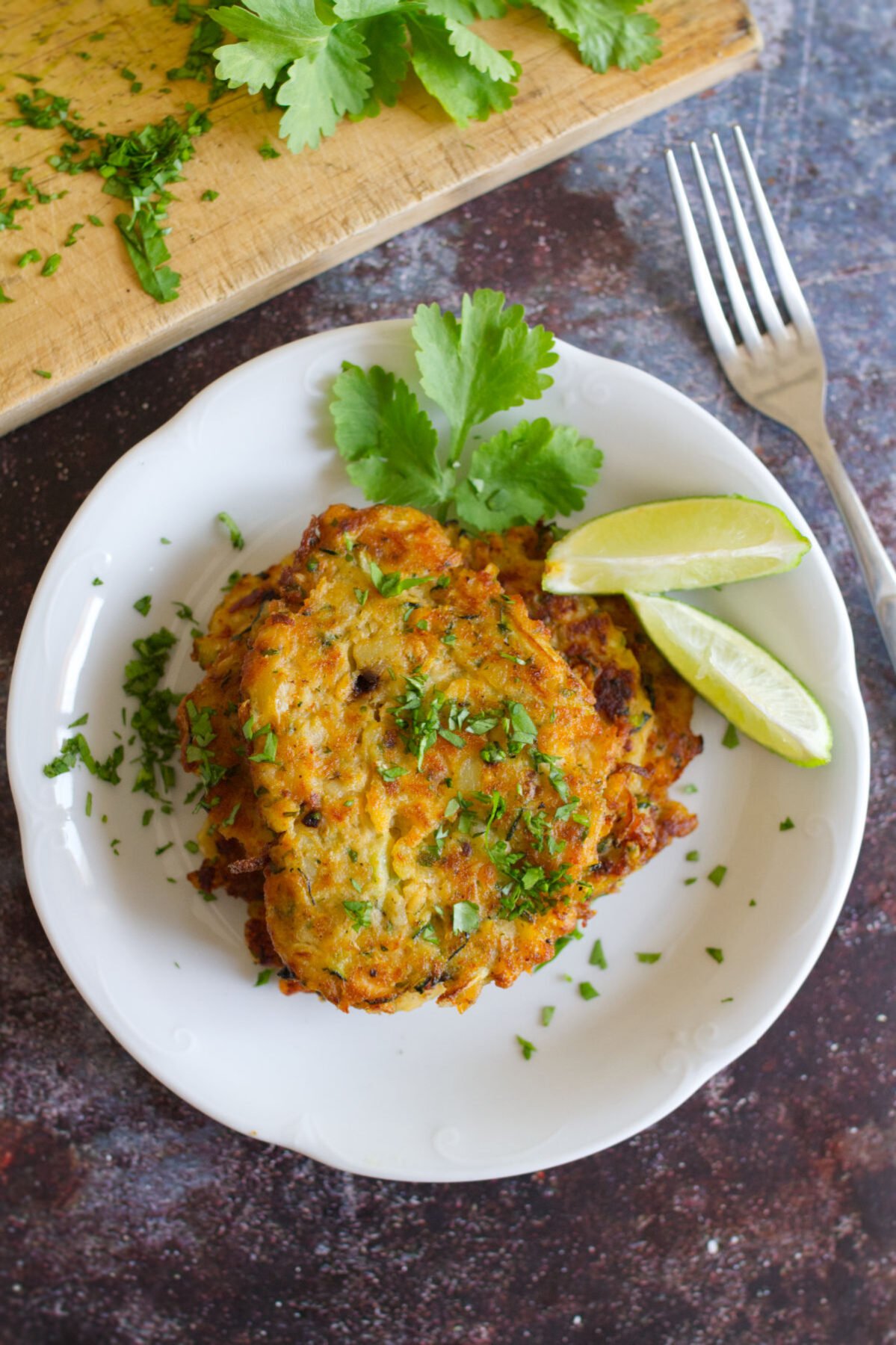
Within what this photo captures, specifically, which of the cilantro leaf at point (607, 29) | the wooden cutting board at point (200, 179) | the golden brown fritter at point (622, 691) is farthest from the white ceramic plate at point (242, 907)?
the cilantro leaf at point (607, 29)

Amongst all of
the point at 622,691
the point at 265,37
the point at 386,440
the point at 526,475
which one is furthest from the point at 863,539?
the point at 265,37

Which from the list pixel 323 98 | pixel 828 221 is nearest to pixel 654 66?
pixel 828 221

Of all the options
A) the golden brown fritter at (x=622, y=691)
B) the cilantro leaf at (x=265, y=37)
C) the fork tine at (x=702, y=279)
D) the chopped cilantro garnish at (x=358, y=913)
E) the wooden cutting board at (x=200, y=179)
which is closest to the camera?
the chopped cilantro garnish at (x=358, y=913)

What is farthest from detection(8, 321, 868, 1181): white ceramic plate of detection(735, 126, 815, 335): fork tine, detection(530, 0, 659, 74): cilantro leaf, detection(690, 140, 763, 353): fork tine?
detection(530, 0, 659, 74): cilantro leaf

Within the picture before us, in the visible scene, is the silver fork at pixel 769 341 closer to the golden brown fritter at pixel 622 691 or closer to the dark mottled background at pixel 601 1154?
the dark mottled background at pixel 601 1154

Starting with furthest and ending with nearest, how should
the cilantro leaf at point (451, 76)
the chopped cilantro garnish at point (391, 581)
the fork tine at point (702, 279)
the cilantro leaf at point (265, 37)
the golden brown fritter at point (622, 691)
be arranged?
the fork tine at point (702, 279) < the cilantro leaf at point (451, 76) < the golden brown fritter at point (622, 691) < the cilantro leaf at point (265, 37) < the chopped cilantro garnish at point (391, 581)

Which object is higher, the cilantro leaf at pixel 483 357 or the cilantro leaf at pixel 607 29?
the cilantro leaf at pixel 607 29

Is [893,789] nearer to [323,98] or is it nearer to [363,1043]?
[363,1043]
